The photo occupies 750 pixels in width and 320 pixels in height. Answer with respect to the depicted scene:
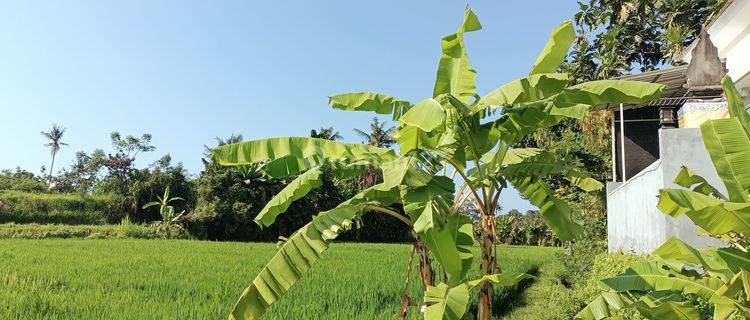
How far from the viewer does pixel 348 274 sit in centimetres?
955

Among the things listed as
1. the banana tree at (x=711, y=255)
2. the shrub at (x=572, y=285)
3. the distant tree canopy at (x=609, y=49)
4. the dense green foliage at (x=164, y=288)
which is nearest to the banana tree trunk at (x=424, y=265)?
the banana tree at (x=711, y=255)

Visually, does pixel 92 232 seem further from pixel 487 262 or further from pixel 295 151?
pixel 487 262

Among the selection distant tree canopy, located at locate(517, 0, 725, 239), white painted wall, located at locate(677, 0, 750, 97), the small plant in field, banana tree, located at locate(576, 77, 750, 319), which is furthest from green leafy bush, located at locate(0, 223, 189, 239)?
banana tree, located at locate(576, 77, 750, 319)

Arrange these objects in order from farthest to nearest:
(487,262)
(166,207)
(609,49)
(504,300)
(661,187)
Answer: (166,207)
(609,49)
(504,300)
(661,187)
(487,262)

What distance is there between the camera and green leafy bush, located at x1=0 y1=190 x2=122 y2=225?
2493 centimetres

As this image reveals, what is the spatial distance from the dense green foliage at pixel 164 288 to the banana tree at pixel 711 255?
9.07 ft

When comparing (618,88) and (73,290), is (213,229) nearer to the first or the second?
(73,290)

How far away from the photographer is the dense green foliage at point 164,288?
5.55m

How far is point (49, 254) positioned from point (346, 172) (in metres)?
10.9

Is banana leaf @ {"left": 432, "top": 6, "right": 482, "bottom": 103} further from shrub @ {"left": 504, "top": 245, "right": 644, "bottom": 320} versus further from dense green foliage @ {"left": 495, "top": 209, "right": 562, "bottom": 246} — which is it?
dense green foliage @ {"left": 495, "top": 209, "right": 562, "bottom": 246}

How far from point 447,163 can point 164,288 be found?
17.4 ft

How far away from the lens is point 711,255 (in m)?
3.33

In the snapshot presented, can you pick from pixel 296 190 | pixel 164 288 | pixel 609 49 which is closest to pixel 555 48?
pixel 296 190

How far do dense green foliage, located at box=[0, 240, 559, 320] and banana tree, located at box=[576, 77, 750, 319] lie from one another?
9.07 ft
